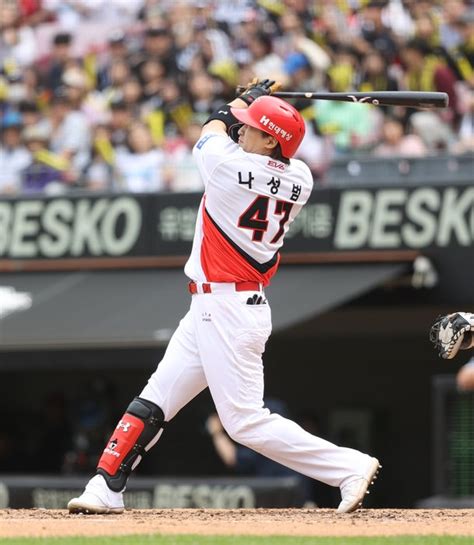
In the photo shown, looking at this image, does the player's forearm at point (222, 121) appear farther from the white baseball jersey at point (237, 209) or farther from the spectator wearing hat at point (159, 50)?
the spectator wearing hat at point (159, 50)

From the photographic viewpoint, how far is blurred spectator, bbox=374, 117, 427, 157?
12750mm

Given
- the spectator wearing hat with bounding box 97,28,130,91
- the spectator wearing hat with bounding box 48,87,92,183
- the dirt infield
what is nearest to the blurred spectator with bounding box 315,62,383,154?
the spectator wearing hat with bounding box 48,87,92,183

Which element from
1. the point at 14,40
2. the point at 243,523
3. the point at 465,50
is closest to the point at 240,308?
the point at 243,523

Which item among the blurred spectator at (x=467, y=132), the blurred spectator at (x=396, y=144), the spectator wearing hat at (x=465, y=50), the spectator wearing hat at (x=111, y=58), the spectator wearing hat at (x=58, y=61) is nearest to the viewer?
the blurred spectator at (x=467, y=132)

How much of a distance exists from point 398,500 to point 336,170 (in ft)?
11.5

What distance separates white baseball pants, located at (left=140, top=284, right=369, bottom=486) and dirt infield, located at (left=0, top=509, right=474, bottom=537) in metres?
0.29

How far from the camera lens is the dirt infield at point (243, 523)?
673 centimetres

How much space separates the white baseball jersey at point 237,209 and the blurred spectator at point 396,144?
5.51 m

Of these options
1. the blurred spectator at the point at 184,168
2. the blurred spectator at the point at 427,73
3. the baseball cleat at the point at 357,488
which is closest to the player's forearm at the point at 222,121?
the baseball cleat at the point at 357,488

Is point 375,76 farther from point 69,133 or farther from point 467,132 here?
point 69,133

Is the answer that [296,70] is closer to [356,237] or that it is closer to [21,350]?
[356,237]

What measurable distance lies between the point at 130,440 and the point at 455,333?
1.69m

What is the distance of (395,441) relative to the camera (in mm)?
14875

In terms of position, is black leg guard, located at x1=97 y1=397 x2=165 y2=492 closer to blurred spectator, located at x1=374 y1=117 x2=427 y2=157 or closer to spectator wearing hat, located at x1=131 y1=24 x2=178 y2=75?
blurred spectator, located at x1=374 y1=117 x2=427 y2=157
